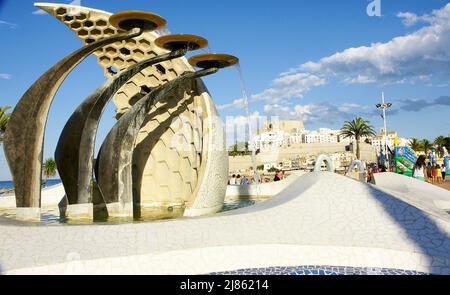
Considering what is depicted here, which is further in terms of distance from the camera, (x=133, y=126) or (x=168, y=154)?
(x=168, y=154)

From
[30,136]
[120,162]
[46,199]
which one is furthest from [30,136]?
[46,199]

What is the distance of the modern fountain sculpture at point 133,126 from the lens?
7.57 m

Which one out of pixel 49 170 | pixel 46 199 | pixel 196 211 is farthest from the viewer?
pixel 49 170

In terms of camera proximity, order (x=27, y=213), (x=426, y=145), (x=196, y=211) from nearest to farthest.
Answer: (x=27, y=213) → (x=196, y=211) → (x=426, y=145)

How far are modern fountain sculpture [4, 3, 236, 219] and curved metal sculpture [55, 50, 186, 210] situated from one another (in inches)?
0.8

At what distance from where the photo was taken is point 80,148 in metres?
8.18

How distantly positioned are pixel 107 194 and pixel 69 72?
106 inches

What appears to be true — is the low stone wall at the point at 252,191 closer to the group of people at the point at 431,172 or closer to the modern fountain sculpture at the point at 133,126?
the modern fountain sculpture at the point at 133,126

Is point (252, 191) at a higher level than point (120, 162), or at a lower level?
lower

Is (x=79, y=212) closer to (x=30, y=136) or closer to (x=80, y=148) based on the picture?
(x=80, y=148)

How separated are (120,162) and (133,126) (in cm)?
86

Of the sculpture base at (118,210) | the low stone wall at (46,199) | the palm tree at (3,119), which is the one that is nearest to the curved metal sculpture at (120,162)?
the sculpture base at (118,210)

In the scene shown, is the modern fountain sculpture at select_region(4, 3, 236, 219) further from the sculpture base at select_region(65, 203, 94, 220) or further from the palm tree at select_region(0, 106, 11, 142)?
the palm tree at select_region(0, 106, 11, 142)

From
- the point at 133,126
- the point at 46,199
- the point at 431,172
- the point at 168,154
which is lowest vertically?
the point at 46,199
